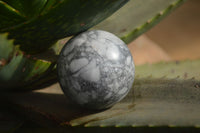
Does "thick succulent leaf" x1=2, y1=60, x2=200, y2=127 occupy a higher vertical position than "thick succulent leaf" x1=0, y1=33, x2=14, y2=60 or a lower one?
lower

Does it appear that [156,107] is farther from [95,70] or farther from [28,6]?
[28,6]

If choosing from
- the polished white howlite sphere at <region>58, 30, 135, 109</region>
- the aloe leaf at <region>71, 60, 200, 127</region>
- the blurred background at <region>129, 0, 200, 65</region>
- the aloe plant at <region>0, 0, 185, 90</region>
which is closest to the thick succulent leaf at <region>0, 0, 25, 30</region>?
the aloe plant at <region>0, 0, 185, 90</region>

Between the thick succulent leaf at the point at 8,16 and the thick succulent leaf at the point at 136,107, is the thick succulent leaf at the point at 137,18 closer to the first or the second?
the thick succulent leaf at the point at 136,107

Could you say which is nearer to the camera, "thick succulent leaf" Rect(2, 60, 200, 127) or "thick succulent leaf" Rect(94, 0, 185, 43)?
"thick succulent leaf" Rect(2, 60, 200, 127)

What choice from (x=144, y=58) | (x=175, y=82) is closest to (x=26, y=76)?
(x=175, y=82)

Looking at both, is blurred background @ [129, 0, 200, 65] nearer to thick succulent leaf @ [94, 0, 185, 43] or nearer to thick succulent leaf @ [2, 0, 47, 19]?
thick succulent leaf @ [94, 0, 185, 43]

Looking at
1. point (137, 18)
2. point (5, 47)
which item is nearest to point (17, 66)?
point (5, 47)
